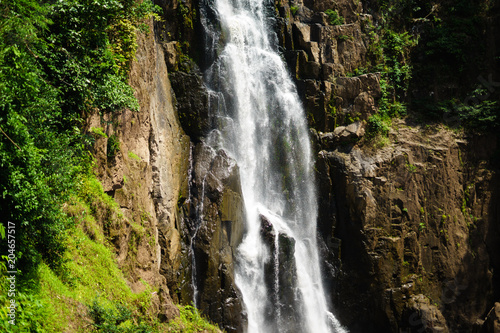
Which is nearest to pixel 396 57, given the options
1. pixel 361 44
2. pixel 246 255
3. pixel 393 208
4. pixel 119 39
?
pixel 361 44

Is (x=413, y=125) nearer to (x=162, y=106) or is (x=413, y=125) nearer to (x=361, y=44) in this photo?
(x=361, y=44)

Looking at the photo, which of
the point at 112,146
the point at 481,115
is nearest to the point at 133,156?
the point at 112,146

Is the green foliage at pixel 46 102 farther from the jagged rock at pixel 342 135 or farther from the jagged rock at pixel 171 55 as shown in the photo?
the jagged rock at pixel 342 135

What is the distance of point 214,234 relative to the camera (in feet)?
54.1

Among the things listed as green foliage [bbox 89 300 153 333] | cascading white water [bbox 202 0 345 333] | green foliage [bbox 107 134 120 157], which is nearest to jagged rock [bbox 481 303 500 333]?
cascading white water [bbox 202 0 345 333]

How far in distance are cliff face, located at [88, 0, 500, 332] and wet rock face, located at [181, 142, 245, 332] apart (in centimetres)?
4

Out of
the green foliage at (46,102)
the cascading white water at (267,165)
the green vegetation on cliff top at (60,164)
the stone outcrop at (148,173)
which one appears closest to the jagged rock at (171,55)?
the stone outcrop at (148,173)

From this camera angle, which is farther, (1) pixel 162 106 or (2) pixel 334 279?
(2) pixel 334 279

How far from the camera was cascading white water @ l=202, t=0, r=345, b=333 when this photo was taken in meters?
17.4

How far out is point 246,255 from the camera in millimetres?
17266

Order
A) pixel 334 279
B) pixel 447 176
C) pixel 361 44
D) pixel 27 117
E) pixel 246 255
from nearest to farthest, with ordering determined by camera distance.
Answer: pixel 27 117
pixel 246 255
pixel 334 279
pixel 447 176
pixel 361 44

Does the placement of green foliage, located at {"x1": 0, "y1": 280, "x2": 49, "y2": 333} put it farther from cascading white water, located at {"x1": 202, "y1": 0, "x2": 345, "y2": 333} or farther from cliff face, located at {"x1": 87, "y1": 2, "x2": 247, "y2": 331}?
Answer: cascading white water, located at {"x1": 202, "y1": 0, "x2": 345, "y2": 333}

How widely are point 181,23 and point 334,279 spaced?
13.9 m

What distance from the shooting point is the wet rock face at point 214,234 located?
626 inches
